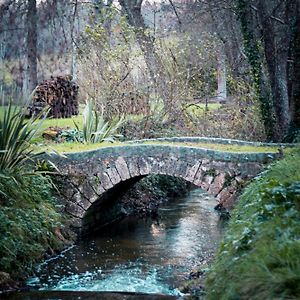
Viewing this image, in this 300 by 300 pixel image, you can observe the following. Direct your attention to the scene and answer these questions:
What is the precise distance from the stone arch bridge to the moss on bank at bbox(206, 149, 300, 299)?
462cm

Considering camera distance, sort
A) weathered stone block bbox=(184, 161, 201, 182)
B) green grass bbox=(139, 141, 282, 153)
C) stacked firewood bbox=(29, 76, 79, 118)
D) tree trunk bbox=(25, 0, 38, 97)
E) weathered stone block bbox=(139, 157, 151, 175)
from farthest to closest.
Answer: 1. tree trunk bbox=(25, 0, 38, 97)
2. stacked firewood bbox=(29, 76, 79, 118)
3. weathered stone block bbox=(139, 157, 151, 175)
4. weathered stone block bbox=(184, 161, 201, 182)
5. green grass bbox=(139, 141, 282, 153)

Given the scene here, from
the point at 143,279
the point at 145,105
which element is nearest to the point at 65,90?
the point at 145,105

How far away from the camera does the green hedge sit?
797 centimetres

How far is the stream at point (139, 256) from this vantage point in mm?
8180

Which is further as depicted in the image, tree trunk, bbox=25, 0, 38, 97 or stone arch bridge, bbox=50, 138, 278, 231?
tree trunk, bbox=25, 0, 38, 97

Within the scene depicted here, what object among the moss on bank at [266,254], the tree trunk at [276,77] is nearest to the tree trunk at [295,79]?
the tree trunk at [276,77]

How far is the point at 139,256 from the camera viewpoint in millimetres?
9758

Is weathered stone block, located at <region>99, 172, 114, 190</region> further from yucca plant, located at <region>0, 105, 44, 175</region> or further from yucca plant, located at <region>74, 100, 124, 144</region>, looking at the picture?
yucca plant, located at <region>74, 100, 124, 144</region>

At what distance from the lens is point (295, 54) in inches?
464

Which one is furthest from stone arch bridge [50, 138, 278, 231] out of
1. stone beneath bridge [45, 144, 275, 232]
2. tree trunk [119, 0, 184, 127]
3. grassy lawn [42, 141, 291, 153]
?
tree trunk [119, 0, 184, 127]

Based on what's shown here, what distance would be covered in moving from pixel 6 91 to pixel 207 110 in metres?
6.00

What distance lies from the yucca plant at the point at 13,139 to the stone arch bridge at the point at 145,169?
779 millimetres

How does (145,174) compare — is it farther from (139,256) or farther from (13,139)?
(13,139)

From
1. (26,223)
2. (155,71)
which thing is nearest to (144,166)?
(26,223)
